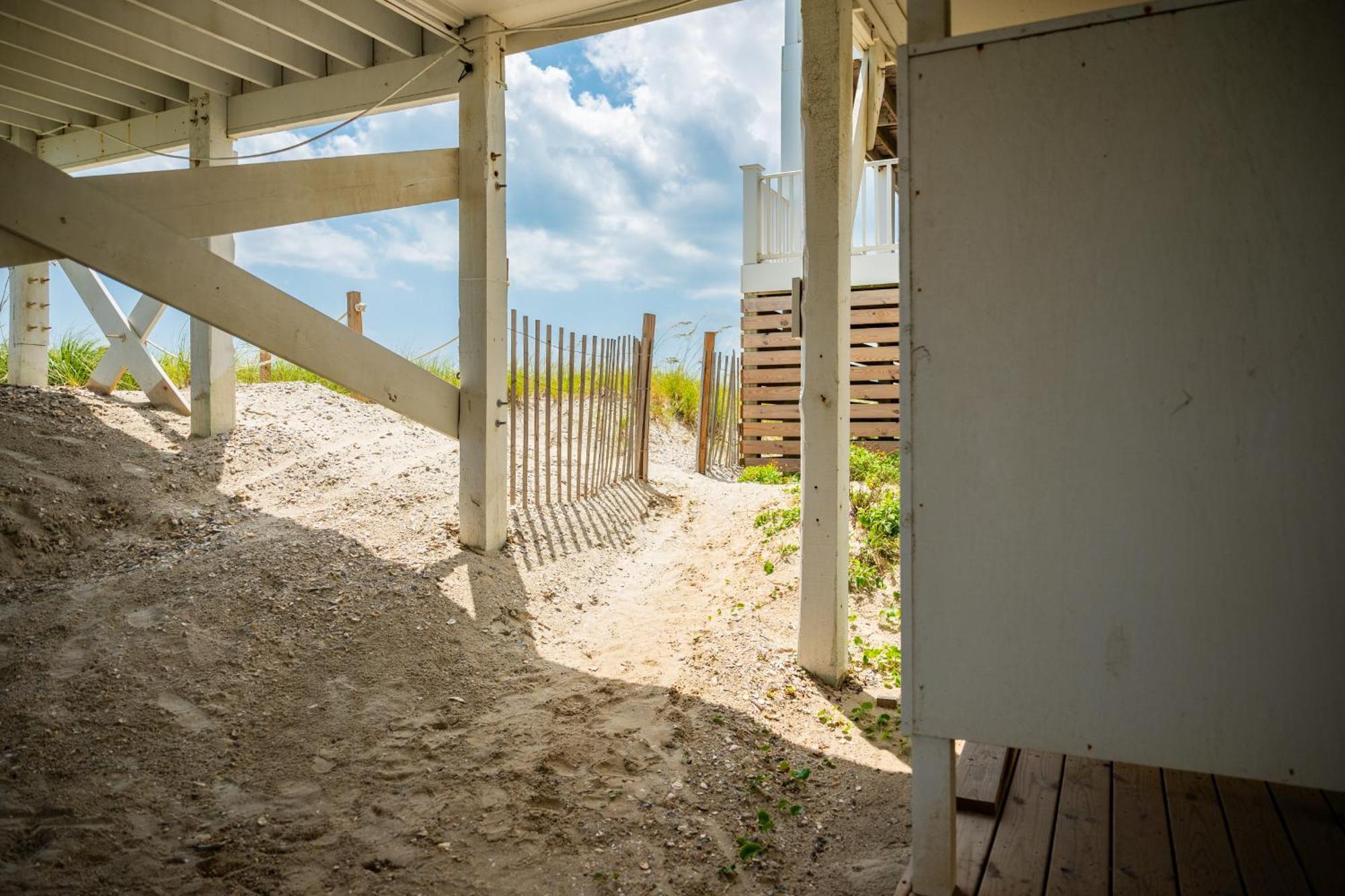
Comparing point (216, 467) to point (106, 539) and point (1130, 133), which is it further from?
point (1130, 133)

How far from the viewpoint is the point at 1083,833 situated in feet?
8.80

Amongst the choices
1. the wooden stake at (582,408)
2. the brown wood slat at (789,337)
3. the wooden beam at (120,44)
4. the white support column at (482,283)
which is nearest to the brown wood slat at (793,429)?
the brown wood slat at (789,337)

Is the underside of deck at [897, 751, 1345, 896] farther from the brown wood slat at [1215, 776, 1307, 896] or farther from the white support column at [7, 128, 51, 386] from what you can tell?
the white support column at [7, 128, 51, 386]

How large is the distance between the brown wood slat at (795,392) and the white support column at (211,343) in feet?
20.6

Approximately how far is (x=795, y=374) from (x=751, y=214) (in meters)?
2.27

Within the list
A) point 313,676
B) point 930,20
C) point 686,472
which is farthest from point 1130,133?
point 686,472

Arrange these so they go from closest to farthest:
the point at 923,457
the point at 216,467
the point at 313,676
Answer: the point at 923,457
the point at 313,676
the point at 216,467

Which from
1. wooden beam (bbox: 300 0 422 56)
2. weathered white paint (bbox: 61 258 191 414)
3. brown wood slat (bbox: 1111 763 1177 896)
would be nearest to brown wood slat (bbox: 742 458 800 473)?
wooden beam (bbox: 300 0 422 56)

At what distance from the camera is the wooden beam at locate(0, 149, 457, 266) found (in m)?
4.26

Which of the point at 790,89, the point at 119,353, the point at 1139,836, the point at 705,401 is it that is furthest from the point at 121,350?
the point at 790,89

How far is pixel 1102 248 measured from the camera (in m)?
2.21

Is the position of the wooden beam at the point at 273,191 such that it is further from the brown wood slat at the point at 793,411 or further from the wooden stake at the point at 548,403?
the brown wood slat at the point at 793,411

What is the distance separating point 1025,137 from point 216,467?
6.82 meters

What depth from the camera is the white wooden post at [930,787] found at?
2.39m
